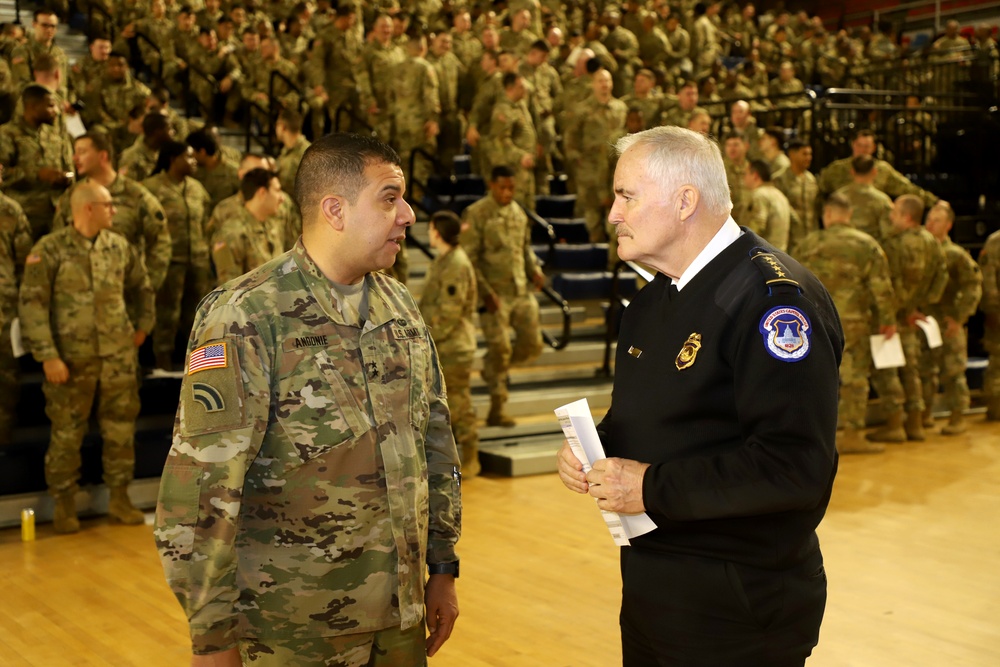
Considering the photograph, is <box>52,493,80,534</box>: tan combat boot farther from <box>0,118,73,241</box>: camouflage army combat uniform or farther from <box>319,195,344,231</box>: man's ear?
<box>319,195,344,231</box>: man's ear

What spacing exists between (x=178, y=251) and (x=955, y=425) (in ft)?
19.6

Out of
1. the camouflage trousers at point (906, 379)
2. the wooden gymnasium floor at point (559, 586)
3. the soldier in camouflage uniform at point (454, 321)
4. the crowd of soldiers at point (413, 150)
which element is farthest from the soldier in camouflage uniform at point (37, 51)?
the camouflage trousers at point (906, 379)

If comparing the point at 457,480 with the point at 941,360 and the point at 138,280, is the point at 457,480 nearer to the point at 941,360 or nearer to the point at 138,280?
the point at 138,280

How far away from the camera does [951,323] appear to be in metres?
9.05

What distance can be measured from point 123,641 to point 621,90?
34.3ft

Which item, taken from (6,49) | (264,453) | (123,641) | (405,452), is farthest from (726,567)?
(6,49)

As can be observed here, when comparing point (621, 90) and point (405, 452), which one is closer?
point (405, 452)

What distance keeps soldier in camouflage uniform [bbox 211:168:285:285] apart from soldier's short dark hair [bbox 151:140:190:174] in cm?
104

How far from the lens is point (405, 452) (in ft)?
7.30

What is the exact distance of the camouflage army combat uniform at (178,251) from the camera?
7.65 metres

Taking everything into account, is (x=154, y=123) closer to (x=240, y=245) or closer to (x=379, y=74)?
(x=240, y=245)

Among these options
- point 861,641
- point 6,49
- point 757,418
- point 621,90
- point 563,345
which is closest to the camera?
point 757,418

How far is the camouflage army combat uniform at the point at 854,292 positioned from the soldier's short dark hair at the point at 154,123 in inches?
182

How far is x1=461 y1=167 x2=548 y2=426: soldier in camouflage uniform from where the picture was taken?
8.00 metres
